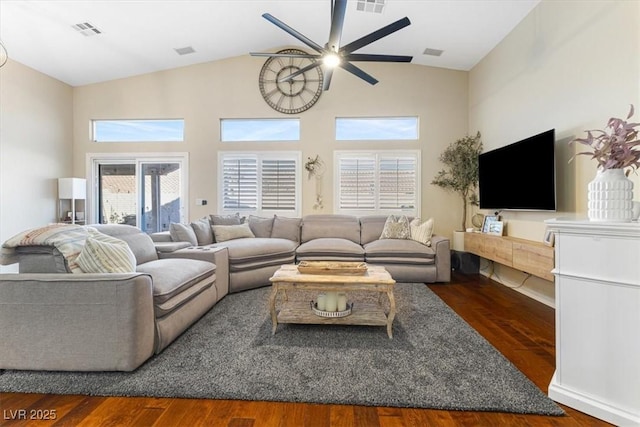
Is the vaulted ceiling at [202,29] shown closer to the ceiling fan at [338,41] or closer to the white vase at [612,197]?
the ceiling fan at [338,41]

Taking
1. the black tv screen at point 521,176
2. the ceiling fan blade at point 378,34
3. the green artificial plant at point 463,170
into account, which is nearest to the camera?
the ceiling fan blade at point 378,34

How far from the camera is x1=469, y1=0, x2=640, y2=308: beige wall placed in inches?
88.9

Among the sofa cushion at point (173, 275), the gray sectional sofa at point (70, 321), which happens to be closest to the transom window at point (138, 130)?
the sofa cushion at point (173, 275)

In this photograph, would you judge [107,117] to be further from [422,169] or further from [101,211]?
[422,169]

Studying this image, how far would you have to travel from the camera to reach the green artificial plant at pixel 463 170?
4664 mm

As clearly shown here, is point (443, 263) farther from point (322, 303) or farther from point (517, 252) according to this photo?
point (322, 303)

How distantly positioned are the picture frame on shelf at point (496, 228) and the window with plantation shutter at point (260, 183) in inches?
122

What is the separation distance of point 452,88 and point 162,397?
575 cm

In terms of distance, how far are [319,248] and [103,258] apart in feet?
8.35

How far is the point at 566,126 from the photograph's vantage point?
9.27 feet

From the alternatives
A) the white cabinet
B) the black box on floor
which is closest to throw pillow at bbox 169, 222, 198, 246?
→ the white cabinet

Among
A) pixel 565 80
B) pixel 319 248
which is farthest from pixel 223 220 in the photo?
pixel 565 80

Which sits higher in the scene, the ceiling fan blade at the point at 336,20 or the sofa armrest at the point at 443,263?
the ceiling fan blade at the point at 336,20

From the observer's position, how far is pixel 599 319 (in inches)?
56.5
